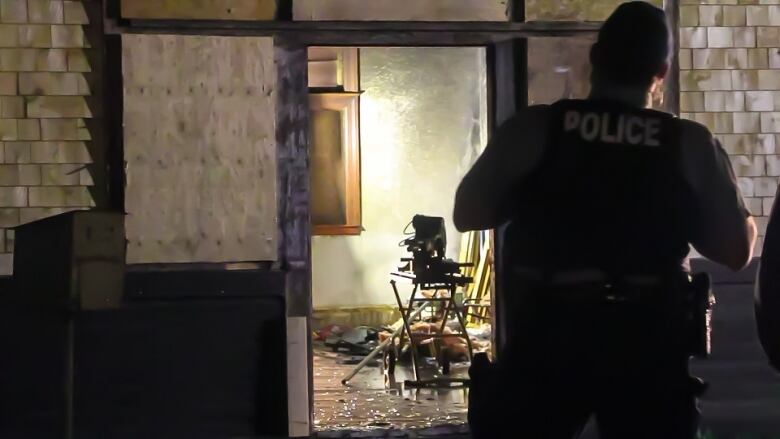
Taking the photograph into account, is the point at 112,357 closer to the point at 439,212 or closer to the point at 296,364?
the point at 296,364

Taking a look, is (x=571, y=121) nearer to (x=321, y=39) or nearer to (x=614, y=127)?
(x=614, y=127)

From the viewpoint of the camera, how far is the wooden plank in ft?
13.7

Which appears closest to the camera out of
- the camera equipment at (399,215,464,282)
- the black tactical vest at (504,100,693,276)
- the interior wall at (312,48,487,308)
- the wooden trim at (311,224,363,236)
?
the black tactical vest at (504,100,693,276)

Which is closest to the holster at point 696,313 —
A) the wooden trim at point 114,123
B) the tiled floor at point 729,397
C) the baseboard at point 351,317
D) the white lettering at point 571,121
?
the white lettering at point 571,121

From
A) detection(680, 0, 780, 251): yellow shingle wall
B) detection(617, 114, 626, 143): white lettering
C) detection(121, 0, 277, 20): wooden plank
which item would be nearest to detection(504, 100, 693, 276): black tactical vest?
detection(617, 114, 626, 143): white lettering

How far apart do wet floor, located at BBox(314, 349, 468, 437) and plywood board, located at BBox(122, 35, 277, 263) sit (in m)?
1.02

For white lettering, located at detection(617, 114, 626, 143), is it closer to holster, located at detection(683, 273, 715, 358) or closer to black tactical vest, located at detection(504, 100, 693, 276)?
black tactical vest, located at detection(504, 100, 693, 276)

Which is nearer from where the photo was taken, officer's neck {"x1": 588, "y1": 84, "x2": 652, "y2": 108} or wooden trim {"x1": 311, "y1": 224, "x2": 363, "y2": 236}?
officer's neck {"x1": 588, "y1": 84, "x2": 652, "y2": 108}

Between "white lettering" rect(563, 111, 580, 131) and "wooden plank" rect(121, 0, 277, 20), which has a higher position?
"wooden plank" rect(121, 0, 277, 20)

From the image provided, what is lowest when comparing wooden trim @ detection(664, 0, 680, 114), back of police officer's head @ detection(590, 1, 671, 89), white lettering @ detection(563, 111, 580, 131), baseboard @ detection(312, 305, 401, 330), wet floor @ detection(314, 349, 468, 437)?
wet floor @ detection(314, 349, 468, 437)

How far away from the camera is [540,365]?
2043 mm

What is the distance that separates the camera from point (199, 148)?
13.9 feet

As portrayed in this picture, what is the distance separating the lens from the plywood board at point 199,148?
4191mm

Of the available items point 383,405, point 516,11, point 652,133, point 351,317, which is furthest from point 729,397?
point 351,317
